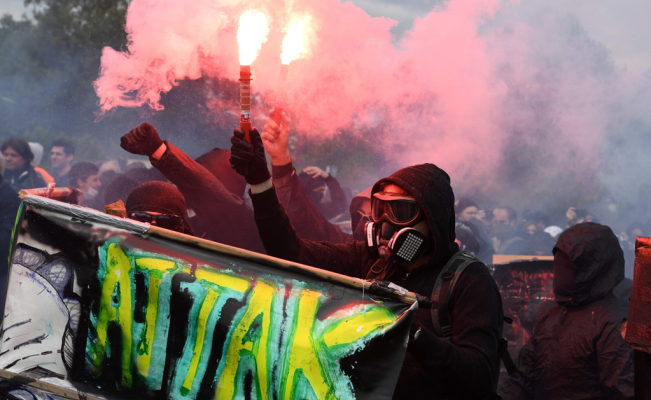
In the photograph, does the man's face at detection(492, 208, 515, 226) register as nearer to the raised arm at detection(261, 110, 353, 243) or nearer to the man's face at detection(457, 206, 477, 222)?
the man's face at detection(457, 206, 477, 222)

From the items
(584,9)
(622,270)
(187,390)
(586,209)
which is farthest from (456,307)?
(586,209)

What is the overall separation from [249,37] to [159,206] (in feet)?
4.54

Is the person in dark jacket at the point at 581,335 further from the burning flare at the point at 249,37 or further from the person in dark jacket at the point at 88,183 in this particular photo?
the person in dark jacket at the point at 88,183

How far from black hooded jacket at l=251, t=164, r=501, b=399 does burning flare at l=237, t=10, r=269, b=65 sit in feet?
2.27

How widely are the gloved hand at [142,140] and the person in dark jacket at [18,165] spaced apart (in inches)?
78.8

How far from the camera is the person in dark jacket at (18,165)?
5.06m

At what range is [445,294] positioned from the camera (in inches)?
81.8

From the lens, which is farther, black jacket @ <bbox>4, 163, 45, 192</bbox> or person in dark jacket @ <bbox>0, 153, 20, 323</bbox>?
black jacket @ <bbox>4, 163, 45, 192</bbox>

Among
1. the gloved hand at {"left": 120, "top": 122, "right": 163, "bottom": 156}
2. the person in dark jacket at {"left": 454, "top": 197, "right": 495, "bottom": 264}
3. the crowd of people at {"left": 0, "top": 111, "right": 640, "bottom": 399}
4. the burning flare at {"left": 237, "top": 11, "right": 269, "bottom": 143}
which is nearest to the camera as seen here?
the crowd of people at {"left": 0, "top": 111, "right": 640, "bottom": 399}

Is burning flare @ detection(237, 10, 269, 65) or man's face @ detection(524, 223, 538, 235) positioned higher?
burning flare @ detection(237, 10, 269, 65)

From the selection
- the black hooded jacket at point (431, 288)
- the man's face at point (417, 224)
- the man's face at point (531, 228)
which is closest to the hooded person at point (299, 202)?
the black hooded jacket at point (431, 288)

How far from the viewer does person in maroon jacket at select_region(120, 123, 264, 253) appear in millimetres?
3912

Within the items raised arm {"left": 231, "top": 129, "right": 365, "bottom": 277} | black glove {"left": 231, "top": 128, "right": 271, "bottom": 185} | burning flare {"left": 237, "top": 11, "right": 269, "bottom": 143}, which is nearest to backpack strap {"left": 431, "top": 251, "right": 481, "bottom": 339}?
raised arm {"left": 231, "top": 129, "right": 365, "bottom": 277}

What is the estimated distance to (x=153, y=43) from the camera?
425 centimetres
